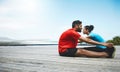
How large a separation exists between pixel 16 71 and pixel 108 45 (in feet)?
7.90

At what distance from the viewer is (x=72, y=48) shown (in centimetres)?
558

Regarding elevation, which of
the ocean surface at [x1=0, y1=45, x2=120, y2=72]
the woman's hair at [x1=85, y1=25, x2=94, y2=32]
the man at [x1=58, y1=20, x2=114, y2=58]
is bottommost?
the ocean surface at [x1=0, y1=45, x2=120, y2=72]

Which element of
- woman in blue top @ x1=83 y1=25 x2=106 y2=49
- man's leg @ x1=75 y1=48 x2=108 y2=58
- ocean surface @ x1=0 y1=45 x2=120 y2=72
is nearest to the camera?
ocean surface @ x1=0 y1=45 x2=120 y2=72

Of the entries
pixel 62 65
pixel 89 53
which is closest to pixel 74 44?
pixel 89 53

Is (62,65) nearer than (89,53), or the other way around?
(62,65)

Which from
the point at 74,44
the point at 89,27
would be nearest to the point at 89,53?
the point at 74,44

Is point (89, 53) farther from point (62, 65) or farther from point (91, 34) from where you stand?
point (62, 65)

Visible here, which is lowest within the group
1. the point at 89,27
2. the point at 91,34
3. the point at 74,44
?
the point at 74,44

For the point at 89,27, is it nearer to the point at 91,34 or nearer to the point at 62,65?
the point at 91,34

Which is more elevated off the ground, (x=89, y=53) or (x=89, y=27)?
(x=89, y=27)

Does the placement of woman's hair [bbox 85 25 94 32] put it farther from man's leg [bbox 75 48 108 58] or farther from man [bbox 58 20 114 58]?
man's leg [bbox 75 48 108 58]

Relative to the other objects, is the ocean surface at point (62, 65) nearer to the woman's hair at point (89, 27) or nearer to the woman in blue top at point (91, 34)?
the woman in blue top at point (91, 34)

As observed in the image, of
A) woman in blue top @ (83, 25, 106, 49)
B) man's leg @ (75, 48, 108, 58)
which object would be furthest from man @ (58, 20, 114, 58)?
woman in blue top @ (83, 25, 106, 49)

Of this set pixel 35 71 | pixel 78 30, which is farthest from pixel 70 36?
pixel 35 71
